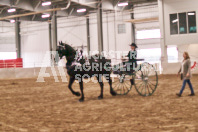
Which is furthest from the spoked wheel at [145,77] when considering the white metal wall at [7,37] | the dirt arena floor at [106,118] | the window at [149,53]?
the white metal wall at [7,37]

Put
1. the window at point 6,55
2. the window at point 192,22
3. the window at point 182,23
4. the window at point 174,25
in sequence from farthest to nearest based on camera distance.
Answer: the window at point 6,55 < the window at point 174,25 < the window at point 182,23 < the window at point 192,22

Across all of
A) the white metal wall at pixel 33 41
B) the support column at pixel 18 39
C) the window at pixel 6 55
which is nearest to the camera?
the support column at pixel 18 39

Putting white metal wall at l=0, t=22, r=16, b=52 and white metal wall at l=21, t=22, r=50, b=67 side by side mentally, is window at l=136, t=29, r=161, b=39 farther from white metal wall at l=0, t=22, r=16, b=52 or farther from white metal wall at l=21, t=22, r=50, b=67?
white metal wall at l=0, t=22, r=16, b=52

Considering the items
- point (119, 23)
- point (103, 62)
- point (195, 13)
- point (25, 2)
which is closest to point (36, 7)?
point (25, 2)

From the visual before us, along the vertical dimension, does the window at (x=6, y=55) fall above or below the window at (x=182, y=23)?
below

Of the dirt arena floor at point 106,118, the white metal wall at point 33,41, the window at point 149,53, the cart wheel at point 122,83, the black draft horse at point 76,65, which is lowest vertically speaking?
the dirt arena floor at point 106,118

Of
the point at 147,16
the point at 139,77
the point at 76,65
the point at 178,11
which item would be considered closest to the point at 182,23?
the point at 178,11

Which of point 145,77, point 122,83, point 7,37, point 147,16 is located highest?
point 147,16

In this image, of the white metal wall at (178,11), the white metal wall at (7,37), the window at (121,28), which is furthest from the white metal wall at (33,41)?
the white metal wall at (178,11)

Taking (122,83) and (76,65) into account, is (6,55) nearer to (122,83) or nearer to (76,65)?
(122,83)

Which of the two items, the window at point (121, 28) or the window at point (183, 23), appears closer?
the window at point (183, 23)

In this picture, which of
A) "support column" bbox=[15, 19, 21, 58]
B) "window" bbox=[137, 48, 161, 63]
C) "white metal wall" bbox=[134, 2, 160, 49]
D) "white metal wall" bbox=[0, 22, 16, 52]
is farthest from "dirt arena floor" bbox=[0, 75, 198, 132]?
"white metal wall" bbox=[0, 22, 16, 52]

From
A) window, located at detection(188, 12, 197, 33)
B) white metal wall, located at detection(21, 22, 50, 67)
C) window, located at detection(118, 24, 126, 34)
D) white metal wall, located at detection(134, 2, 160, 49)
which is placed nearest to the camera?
window, located at detection(188, 12, 197, 33)

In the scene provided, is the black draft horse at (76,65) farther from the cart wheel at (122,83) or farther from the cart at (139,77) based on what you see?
the cart wheel at (122,83)
